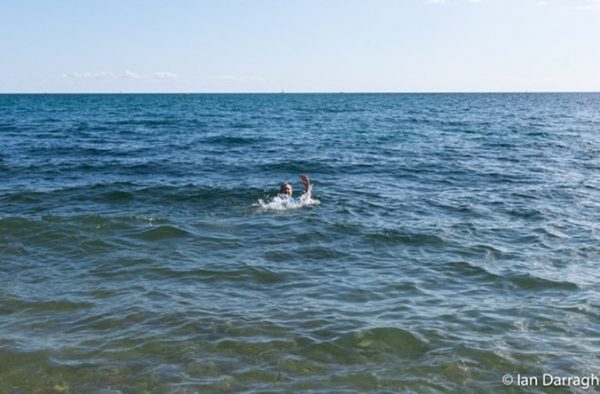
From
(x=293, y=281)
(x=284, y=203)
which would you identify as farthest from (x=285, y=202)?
(x=293, y=281)

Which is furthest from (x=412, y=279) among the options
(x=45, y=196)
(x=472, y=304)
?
(x=45, y=196)

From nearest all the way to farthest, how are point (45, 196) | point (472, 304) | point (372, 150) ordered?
point (472, 304), point (45, 196), point (372, 150)

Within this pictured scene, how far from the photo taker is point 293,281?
11312 millimetres

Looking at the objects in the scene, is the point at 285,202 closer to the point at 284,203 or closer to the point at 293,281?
the point at 284,203

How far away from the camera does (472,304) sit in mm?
10047

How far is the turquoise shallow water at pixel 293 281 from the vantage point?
306 inches

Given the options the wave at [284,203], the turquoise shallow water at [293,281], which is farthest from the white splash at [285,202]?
the turquoise shallow water at [293,281]

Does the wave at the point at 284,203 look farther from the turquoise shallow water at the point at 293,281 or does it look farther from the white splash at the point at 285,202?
Answer: the turquoise shallow water at the point at 293,281

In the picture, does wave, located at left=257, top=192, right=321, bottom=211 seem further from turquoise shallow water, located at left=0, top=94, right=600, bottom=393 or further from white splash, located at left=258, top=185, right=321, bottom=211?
turquoise shallow water, located at left=0, top=94, right=600, bottom=393

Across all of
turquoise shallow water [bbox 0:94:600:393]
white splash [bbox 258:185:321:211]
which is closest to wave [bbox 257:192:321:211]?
white splash [bbox 258:185:321:211]

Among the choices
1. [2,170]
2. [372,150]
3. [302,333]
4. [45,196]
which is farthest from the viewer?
[372,150]

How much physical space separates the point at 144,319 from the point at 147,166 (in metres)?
17.9

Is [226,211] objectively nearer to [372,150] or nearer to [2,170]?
[2,170]

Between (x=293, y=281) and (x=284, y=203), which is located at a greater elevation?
(x=284, y=203)
